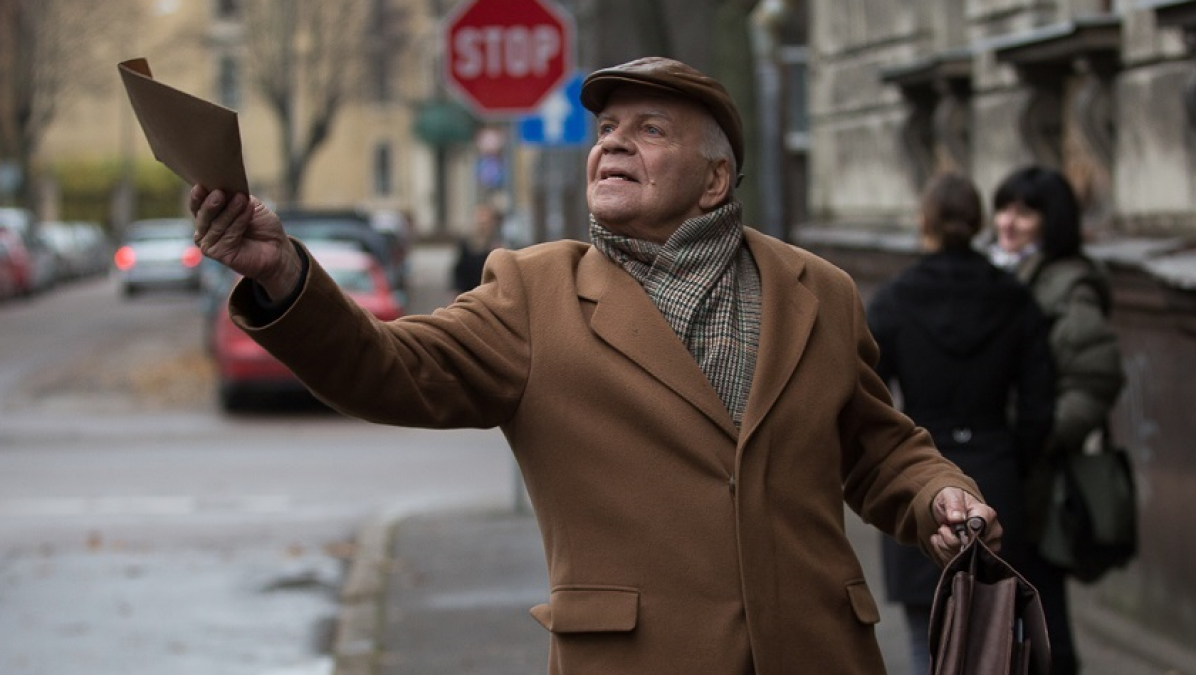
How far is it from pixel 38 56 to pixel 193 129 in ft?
166

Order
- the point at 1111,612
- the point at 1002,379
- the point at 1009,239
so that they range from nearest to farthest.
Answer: the point at 1002,379
the point at 1009,239
the point at 1111,612

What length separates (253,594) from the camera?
993 centimetres

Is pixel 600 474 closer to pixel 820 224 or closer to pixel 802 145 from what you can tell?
pixel 820 224

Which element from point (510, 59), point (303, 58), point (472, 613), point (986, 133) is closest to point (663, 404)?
point (472, 613)

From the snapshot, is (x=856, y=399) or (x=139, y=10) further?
(x=139, y=10)

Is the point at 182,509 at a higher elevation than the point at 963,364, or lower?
lower

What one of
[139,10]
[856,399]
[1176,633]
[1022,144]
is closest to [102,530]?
[1022,144]

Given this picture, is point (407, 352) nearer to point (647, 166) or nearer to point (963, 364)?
point (647, 166)

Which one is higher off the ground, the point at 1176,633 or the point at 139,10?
the point at 139,10

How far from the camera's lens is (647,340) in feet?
12.0

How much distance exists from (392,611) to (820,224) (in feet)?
23.6

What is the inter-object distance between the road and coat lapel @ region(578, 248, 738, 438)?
4704 millimetres

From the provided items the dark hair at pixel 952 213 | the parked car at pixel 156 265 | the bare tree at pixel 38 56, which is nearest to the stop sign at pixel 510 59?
the dark hair at pixel 952 213

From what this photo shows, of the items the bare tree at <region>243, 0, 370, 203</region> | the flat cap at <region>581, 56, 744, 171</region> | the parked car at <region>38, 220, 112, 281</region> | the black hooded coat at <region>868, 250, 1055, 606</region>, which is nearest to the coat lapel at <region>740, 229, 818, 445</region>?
the flat cap at <region>581, 56, 744, 171</region>
